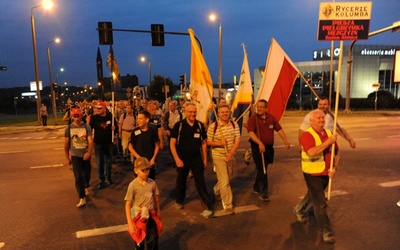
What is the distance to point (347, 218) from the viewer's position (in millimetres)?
5391

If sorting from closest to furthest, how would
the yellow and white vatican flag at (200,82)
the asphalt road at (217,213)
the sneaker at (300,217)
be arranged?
the asphalt road at (217,213) < the sneaker at (300,217) < the yellow and white vatican flag at (200,82)

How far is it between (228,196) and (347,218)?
6.09ft

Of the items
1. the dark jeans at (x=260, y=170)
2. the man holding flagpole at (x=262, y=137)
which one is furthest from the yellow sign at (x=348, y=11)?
the dark jeans at (x=260, y=170)

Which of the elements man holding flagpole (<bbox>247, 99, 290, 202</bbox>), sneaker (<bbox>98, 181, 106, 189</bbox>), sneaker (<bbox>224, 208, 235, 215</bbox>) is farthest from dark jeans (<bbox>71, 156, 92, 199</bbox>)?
man holding flagpole (<bbox>247, 99, 290, 202</bbox>)

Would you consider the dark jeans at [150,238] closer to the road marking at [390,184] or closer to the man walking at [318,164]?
the man walking at [318,164]

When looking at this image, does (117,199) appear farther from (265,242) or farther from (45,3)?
(45,3)

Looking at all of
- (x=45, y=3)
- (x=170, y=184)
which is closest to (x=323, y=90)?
(x=45, y=3)

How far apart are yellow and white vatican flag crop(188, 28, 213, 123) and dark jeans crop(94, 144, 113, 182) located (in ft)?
7.20

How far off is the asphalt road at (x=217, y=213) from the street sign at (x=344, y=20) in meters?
2.84

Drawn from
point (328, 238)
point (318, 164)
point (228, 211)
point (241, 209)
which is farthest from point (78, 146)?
point (328, 238)

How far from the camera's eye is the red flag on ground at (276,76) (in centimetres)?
697

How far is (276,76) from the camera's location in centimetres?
700

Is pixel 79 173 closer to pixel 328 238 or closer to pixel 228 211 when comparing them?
pixel 228 211

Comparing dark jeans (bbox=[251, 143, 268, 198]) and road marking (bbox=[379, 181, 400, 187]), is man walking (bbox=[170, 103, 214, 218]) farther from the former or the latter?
road marking (bbox=[379, 181, 400, 187])
